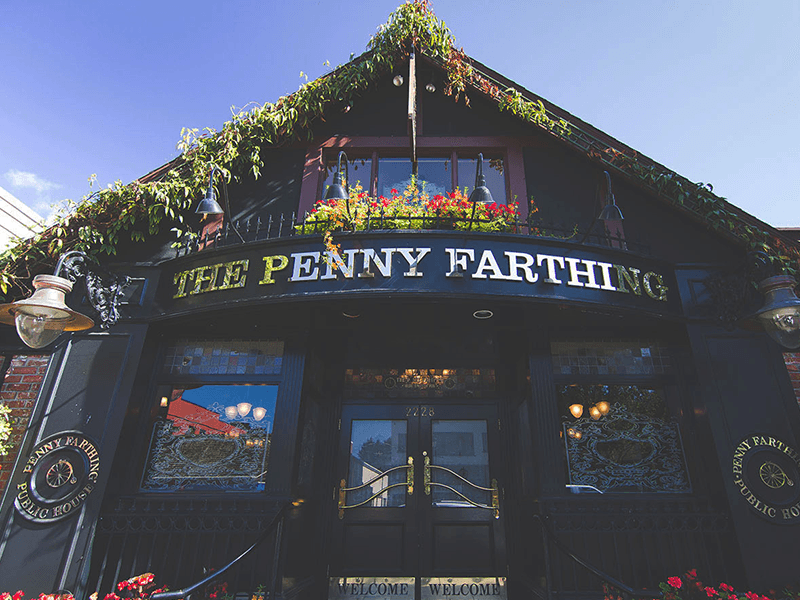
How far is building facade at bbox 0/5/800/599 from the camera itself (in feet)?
14.1

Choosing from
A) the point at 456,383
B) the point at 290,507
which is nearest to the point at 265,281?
the point at 290,507

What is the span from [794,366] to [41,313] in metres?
7.95

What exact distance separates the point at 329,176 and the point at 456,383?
3.67 metres

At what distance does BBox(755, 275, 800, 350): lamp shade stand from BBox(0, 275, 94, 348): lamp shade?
643cm

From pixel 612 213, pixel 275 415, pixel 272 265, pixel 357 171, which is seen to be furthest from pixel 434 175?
pixel 275 415

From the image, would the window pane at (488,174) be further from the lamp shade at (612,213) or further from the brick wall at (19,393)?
the brick wall at (19,393)

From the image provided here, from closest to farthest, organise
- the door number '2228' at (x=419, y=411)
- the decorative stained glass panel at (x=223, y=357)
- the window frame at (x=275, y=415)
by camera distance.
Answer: the window frame at (x=275, y=415), the decorative stained glass panel at (x=223, y=357), the door number '2228' at (x=419, y=411)

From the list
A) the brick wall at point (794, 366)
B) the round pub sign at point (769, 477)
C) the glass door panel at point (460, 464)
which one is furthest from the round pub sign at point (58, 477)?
the brick wall at point (794, 366)

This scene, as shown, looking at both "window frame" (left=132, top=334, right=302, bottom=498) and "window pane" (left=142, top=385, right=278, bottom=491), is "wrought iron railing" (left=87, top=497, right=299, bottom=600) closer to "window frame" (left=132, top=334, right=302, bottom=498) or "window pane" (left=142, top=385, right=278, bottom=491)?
"window frame" (left=132, top=334, right=302, bottom=498)

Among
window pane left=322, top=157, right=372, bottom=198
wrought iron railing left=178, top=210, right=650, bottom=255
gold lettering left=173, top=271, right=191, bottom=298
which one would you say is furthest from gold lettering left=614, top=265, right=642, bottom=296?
gold lettering left=173, top=271, right=191, bottom=298

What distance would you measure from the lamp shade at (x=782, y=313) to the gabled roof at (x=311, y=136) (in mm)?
1295

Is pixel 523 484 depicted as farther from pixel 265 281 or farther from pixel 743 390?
pixel 265 281

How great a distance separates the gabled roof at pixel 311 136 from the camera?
17.2ft

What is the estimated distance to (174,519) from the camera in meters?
4.29
